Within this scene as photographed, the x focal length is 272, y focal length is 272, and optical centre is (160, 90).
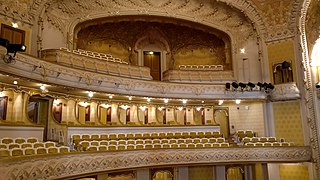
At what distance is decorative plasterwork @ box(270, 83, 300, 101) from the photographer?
14594 mm

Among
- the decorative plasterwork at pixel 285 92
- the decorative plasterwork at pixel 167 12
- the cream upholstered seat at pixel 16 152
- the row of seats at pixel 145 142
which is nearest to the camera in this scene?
the cream upholstered seat at pixel 16 152

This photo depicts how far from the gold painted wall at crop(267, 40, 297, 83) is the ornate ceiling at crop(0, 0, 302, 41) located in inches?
18.4

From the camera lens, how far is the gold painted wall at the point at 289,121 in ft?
48.0

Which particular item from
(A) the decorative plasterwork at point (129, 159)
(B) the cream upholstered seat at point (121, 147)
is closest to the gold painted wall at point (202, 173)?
(A) the decorative plasterwork at point (129, 159)

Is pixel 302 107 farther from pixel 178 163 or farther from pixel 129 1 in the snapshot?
pixel 129 1

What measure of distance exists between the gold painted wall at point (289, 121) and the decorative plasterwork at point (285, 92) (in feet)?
1.62

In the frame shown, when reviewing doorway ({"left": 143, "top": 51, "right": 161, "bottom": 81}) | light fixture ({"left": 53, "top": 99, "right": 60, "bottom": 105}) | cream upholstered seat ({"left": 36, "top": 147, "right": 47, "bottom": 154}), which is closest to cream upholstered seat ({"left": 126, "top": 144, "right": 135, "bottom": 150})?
cream upholstered seat ({"left": 36, "top": 147, "right": 47, "bottom": 154})

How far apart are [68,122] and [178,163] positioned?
528 cm

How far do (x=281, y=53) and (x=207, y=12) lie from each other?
17.6ft

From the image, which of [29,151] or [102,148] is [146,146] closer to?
[102,148]

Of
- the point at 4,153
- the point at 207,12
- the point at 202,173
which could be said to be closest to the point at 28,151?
the point at 4,153

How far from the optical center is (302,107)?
14633 mm

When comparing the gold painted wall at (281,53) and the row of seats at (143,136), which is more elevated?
the gold painted wall at (281,53)

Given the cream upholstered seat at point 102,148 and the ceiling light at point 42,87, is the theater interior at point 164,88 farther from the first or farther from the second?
the ceiling light at point 42,87
